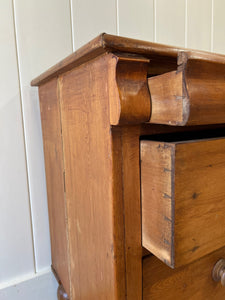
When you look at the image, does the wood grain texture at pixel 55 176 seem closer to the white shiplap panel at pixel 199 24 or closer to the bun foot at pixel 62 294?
the bun foot at pixel 62 294

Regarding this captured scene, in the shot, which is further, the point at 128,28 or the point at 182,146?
the point at 128,28

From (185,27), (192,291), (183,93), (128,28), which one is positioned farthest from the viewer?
(185,27)

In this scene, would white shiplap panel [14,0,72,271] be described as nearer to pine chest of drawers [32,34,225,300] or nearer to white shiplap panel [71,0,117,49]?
white shiplap panel [71,0,117,49]

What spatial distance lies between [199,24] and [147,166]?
971 mm

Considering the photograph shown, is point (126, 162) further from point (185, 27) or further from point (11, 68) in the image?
point (185, 27)

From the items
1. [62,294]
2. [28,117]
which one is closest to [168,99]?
[28,117]

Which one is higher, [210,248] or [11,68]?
[11,68]

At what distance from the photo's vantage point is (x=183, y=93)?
0.28m

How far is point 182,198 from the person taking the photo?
316 mm

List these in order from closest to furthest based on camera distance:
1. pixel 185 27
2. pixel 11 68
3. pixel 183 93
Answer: pixel 183 93, pixel 11 68, pixel 185 27

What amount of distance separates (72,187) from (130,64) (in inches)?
12.2

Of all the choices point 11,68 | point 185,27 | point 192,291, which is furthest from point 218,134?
point 185,27

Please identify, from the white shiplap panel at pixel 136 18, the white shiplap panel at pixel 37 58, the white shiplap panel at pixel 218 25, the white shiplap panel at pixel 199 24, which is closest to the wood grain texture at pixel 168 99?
the white shiplap panel at pixel 37 58

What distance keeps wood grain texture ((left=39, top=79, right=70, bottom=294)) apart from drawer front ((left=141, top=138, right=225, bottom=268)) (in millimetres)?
295
